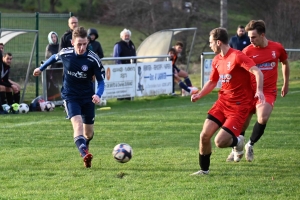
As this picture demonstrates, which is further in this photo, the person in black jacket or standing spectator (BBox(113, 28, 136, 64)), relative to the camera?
standing spectator (BBox(113, 28, 136, 64))

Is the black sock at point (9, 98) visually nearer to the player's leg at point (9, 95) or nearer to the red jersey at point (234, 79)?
the player's leg at point (9, 95)

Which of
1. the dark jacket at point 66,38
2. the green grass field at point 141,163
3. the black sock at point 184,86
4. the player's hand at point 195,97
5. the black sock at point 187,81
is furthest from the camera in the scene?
the black sock at point 187,81

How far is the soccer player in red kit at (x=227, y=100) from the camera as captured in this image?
23.8 feet

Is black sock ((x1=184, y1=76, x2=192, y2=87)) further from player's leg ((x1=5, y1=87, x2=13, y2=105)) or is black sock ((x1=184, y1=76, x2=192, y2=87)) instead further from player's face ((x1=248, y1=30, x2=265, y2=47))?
player's face ((x1=248, y1=30, x2=265, y2=47))

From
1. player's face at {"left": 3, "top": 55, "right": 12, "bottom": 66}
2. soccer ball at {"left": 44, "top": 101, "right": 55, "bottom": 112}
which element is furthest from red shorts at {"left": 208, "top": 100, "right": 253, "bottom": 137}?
player's face at {"left": 3, "top": 55, "right": 12, "bottom": 66}

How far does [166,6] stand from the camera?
32.0m

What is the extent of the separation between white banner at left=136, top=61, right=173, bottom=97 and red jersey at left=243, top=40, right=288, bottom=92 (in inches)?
322

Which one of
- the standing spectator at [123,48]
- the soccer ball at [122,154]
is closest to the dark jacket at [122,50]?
the standing spectator at [123,48]

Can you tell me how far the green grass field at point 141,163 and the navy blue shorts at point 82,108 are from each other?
60 cm

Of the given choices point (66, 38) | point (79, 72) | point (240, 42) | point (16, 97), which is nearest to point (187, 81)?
point (240, 42)

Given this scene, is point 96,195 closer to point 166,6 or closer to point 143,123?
point 143,123

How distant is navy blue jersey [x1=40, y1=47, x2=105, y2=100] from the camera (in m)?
8.08

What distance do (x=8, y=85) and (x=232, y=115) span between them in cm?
790

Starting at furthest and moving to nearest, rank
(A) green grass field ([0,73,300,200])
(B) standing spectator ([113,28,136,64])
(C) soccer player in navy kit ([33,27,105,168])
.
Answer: (B) standing spectator ([113,28,136,64]), (C) soccer player in navy kit ([33,27,105,168]), (A) green grass field ([0,73,300,200])
